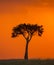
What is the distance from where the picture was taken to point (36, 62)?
8.88 feet

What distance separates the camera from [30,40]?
3.29m

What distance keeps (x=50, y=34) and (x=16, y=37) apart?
45 cm

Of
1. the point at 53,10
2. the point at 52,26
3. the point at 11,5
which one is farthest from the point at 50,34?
the point at 11,5

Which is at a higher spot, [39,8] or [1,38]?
[39,8]

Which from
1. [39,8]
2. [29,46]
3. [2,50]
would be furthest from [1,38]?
[39,8]

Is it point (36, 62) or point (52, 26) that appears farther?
point (52, 26)

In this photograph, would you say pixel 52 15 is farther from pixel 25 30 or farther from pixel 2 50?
pixel 2 50

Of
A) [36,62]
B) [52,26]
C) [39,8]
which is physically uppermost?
[39,8]

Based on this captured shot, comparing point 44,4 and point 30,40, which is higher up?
point 44,4

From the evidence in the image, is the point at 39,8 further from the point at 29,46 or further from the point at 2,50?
the point at 2,50

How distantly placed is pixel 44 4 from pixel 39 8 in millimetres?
84

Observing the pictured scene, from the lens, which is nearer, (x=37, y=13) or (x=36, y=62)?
(x=36, y=62)

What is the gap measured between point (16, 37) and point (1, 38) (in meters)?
0.20

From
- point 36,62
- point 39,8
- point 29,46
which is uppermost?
point 39,8
